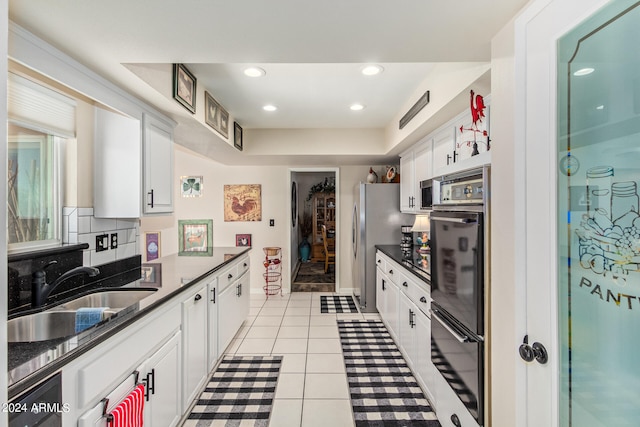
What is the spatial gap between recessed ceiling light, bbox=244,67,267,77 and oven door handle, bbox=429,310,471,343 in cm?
212

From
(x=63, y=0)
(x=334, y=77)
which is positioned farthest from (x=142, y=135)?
(x=334, y=77)

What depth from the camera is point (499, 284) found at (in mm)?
1273

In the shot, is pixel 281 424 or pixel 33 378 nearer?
pixel 33 378

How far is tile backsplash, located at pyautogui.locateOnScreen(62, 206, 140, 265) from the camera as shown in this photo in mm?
1912

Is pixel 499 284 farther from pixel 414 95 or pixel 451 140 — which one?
pixel 414 95

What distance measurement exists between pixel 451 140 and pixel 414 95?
1.91 ft

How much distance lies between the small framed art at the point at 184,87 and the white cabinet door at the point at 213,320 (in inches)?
54.4

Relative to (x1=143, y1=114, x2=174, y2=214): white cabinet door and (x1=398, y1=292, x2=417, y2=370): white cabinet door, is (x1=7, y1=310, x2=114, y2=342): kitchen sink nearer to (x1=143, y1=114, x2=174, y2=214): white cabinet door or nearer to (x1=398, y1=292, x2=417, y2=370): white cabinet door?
(x1=143, y1=114, x2=174, y2=214): white cabinet door

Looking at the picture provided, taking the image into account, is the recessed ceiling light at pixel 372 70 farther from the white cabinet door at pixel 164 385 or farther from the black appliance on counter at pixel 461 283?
the white cabinet door at pixel 164 385

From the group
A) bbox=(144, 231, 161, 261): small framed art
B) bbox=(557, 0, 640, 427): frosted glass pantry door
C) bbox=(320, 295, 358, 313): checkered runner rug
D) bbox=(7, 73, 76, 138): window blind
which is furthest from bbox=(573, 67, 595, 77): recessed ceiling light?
bbox=(144, 231, 161, 261): small framed art

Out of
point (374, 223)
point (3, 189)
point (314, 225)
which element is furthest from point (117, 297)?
point (314, 225)

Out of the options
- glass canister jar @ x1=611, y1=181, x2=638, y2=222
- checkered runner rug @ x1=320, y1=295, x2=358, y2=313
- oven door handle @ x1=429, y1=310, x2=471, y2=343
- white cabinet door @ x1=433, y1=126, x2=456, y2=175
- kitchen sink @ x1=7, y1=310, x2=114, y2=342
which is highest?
white cabinet door @ x1=433, y1=126, x2=456, y2=175

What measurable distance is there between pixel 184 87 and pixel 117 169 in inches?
29.6

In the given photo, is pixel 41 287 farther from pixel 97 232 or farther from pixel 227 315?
pixel 227 315
